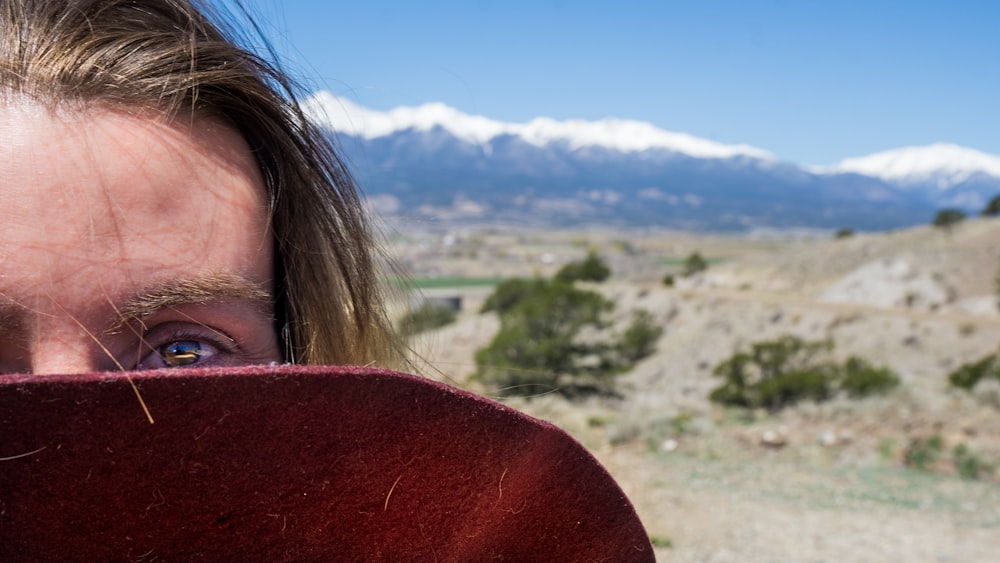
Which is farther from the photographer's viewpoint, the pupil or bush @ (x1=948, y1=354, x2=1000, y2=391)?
bush @ (x1=948, y1=354, x2=1000, y2=391)

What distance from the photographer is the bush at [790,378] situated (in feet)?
60.2

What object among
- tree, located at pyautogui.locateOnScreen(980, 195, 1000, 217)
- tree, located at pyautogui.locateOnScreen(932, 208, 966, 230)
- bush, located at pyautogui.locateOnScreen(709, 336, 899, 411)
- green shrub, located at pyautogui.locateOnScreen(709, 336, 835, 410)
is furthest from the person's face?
tree, located at pyautogui.locateOnScreen(980, 195, 1000, 217)

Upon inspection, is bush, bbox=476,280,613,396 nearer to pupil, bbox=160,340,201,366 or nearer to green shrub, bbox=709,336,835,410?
green shrub, bbox=709,336,835,410

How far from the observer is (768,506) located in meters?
9.70

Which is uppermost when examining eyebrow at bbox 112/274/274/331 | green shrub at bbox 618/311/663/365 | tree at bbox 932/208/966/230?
eyebrow at bbox 112/274/274/331

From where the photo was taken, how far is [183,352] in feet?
2.81

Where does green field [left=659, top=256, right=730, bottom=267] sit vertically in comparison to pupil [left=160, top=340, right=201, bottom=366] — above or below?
below

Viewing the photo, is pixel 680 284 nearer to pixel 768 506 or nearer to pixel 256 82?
pixel 768 506

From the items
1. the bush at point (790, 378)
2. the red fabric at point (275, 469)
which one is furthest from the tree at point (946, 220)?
the red fabric at point (275, 469)

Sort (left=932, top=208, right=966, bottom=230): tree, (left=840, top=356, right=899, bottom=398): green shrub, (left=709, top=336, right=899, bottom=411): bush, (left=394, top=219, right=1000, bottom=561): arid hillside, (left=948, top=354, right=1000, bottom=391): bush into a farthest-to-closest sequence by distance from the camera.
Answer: (left=932, top=208, right=966, bottom=230): tree < (left=948, top=354, right=1000, bottom=391): bush < (left=709, top=336, right=899, bottom=411): bush < (left=840, top=356, right=899, bottom=398): green shrub < (left=394, top=219, right=1000, bottom=561): arid hillside

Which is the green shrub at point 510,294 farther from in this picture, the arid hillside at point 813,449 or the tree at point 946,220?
the tree at point 946,220

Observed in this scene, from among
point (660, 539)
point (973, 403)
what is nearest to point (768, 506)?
point (660, 539)

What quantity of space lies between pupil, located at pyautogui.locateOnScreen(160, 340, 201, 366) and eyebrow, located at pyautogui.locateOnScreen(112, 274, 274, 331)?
5 cm

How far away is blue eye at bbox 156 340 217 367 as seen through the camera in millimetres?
839
